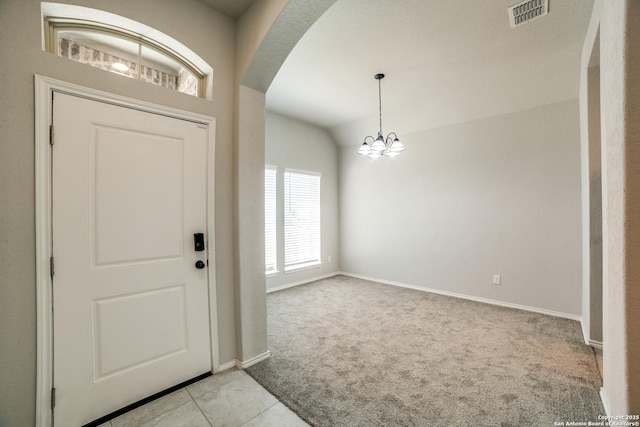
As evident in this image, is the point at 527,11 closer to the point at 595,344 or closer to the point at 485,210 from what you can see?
the point at 485,210

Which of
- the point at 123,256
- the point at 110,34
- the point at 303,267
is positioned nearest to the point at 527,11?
the point at 110,34

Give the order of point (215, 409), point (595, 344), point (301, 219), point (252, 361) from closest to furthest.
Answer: point (215, 409), point (252, 361), point (595, 344), point (301, 219)

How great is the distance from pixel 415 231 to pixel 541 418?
10.3ft

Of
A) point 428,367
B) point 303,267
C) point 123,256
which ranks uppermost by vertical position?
point 123,256

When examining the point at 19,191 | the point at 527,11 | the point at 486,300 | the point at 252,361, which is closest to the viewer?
the point at 19,191

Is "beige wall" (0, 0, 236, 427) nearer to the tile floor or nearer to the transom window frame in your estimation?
the transom window frame

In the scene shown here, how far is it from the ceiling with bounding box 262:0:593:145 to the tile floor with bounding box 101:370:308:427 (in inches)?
126

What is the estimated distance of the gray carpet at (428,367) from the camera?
5.77 feet

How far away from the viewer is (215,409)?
180cm

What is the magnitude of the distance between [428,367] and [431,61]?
3.31m

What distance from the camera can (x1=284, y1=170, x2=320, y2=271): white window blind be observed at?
4.86 metres

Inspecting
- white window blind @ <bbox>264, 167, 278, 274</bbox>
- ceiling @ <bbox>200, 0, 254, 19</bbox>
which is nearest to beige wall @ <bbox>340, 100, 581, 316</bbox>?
white window blind @ <bbox>264, 167, 278, 274</bbox>

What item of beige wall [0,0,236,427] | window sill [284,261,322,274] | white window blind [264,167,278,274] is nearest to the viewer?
beige wall [0,0,236,427]
